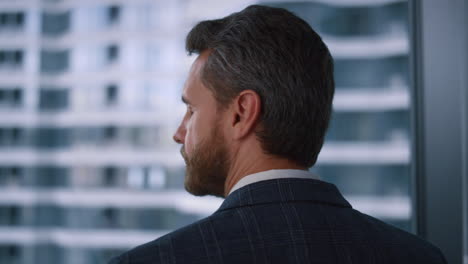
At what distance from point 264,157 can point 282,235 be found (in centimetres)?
14

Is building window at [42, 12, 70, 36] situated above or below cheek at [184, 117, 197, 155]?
above

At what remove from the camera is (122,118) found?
1.48 meters

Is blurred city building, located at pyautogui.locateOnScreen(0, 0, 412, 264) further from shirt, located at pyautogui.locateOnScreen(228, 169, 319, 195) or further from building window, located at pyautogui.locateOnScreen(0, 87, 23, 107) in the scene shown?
shirt, located at pyautogui.locateOnScreen(228, 169, 319, 195)

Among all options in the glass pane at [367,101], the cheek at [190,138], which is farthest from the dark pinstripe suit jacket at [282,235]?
the glass pane at [367,101]

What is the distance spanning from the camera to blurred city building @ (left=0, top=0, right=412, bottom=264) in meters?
1.28

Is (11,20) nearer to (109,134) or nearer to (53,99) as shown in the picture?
(53,99)

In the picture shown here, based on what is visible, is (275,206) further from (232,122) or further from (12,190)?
(12,190)

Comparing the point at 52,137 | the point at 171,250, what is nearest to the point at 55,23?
the point at 52,137

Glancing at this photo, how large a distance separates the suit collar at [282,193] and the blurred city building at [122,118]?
682 millimetres

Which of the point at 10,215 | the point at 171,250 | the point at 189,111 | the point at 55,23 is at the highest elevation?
the point at 55,23

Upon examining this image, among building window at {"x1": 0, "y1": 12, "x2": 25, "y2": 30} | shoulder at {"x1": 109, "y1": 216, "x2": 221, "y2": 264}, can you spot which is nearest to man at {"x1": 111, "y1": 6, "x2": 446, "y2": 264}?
shoulder at {"x1": 109, "y1": 216, "x2": 221, "y2": 264}

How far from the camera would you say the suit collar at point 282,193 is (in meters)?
0.58

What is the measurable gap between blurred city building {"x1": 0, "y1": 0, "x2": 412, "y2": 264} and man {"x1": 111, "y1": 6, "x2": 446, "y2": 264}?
0.64m

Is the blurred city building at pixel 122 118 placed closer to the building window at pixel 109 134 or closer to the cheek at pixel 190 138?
the building window at pixel 109 134
